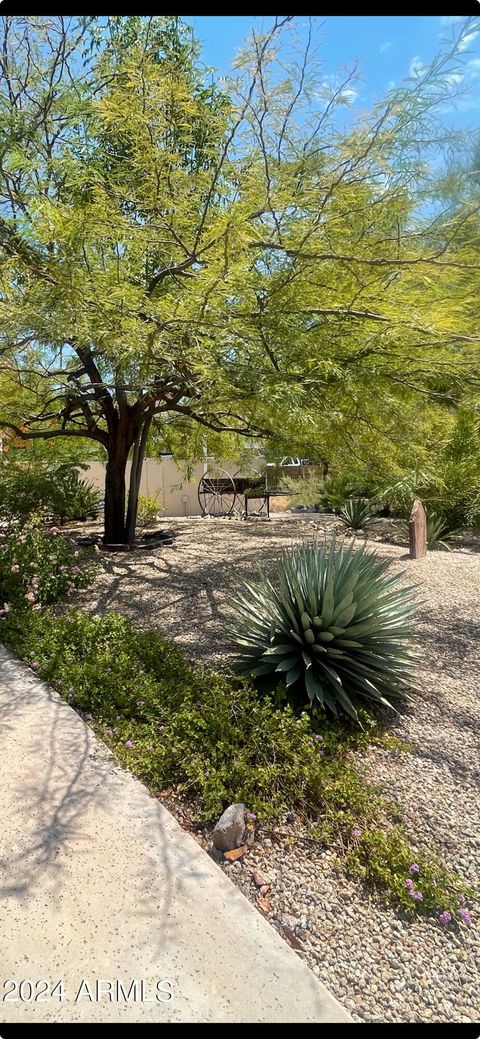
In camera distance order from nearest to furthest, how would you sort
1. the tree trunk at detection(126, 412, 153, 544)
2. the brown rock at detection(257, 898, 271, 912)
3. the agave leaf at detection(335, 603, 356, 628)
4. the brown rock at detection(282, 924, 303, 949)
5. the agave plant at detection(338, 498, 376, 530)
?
the brown rock at detection(282, 924, 303, 949) < the brown rock at detection(257, 898, 271, 912) < the agave leaf at detection(335, 603, 356, 628) < the tree trunk at detection(126, 412, 153, 544) < the agave plant at detection(338, 498, 376, 530)

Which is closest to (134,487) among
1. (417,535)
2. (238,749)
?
(417,535)

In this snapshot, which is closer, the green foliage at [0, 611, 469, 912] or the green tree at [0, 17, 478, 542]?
the green foliage at [0, 611, 469, 912]

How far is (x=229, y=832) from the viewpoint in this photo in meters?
2.43

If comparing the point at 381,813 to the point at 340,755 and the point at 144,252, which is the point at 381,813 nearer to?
the point at 340,755

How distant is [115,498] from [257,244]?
498 cm

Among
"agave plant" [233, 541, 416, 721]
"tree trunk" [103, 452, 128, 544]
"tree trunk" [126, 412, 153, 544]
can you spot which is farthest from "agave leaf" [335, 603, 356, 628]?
"tree trunk" [126, 412, 153, 544]

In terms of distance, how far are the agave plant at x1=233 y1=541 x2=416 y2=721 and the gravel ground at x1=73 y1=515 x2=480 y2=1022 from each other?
1.01 ft

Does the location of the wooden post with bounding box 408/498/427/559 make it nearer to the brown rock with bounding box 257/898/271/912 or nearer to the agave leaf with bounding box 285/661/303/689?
the agave leaf with bounding box 285/661/303/689

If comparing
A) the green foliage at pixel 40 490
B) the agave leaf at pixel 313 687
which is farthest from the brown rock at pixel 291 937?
the green foliage at pixel 40 490

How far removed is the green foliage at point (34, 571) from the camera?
18.1 ft

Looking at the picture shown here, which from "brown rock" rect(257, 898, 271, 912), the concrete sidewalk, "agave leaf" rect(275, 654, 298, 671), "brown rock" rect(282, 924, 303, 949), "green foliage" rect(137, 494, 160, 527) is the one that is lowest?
"brown rock" rect(257, 898, 271, 912)

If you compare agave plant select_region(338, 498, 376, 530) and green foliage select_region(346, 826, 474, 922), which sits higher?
agave plant select_region(338, 498, 376, 530)

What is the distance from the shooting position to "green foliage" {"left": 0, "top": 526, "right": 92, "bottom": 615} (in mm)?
5523

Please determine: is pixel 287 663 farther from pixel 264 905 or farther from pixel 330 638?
pixel 264 905
